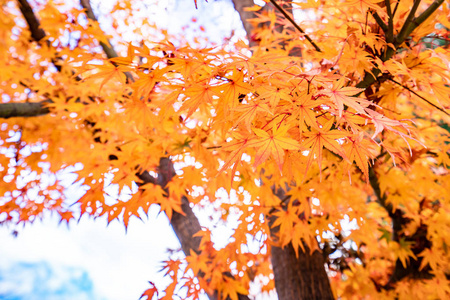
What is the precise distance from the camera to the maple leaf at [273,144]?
76cm

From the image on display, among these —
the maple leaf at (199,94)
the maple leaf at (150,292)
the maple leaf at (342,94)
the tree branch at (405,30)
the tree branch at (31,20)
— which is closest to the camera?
the maple leaf at (342,94)

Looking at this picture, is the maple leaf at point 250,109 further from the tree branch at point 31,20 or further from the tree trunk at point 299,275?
the tree branch at point 31,20

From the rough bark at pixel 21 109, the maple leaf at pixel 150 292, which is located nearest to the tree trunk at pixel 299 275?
the maple leaf at pixel 150 292

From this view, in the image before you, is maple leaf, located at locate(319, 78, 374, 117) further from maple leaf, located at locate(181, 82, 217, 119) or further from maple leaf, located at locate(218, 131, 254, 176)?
maple leaf, located at locate(181, 82, 217, 119)

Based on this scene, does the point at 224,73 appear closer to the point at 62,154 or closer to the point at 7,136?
the point at 62,154

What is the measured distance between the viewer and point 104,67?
3.20 feet

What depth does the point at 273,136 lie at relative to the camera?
2.62ft

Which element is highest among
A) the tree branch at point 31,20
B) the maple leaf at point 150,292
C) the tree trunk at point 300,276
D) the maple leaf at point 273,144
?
the tree branch at point 31,20

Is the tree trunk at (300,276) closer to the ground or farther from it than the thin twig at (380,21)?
closer to the ground

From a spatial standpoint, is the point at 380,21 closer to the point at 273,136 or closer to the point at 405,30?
the point at 405,30

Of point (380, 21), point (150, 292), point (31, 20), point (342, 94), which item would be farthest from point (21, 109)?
point (380, 21)

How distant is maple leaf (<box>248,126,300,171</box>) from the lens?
76 centimetres

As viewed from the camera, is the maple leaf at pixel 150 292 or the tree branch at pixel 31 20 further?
the tree branch at pixel 31 20

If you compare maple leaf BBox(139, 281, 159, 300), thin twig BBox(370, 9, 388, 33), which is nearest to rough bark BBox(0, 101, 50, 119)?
maple leaf BBox(139, 281, 159, 300)
